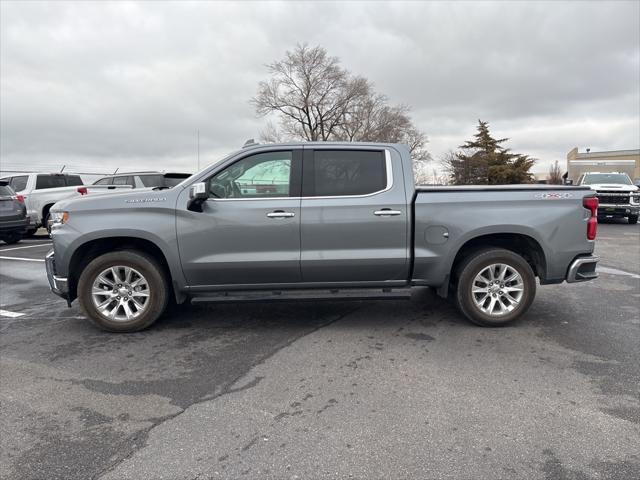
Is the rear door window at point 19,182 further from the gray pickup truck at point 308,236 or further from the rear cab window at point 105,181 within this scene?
the gray pickup truck at point 308,236

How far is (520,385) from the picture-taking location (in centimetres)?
356

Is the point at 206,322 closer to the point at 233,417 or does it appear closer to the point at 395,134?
the point at 233,417

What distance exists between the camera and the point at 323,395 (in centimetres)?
342

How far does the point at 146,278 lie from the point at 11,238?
10837 millimetres

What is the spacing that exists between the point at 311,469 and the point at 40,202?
14.8 meters

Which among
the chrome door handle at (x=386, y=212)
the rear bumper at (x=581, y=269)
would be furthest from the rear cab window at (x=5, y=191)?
the rear bumper at (x=581, y=269)

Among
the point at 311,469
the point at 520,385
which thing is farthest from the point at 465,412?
the point at 311,469

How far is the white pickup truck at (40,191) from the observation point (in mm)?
14336

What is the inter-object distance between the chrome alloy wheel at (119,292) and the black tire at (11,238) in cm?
1017

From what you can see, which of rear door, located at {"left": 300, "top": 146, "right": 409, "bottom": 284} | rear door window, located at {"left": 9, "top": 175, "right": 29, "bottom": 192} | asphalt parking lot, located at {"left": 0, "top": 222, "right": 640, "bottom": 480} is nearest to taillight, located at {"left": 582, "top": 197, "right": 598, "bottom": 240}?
asphalt parking lot, located at {"left": 0, "top": 222, "right": 640, "bottom": 480}

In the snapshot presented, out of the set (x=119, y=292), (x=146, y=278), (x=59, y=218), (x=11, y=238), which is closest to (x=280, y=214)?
(x=146, y=278)

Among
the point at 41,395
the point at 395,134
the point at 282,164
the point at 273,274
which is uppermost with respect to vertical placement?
the point at 395,134

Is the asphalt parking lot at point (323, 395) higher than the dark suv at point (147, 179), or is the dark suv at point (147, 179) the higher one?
the dark suv at point (147, 179)

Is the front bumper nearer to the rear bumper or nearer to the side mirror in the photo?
the side mirror
